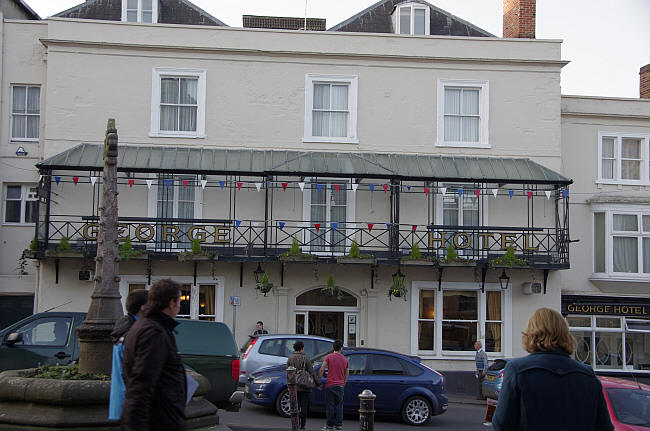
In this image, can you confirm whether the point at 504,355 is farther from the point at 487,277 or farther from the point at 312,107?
the point at 312,107

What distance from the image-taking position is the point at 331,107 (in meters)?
24.2

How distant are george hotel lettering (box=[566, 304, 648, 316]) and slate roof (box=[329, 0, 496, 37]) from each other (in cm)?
981

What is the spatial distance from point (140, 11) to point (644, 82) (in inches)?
711

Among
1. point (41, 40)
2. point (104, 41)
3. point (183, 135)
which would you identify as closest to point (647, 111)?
point (183, 135)

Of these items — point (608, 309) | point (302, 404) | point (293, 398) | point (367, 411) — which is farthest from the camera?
point (608, 309)

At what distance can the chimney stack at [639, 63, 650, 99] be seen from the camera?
1144 inches

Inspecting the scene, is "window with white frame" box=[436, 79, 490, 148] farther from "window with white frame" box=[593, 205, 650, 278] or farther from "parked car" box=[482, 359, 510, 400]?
"parked car" box=[482, 359, 510, 400]

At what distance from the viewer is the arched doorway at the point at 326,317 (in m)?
23.5

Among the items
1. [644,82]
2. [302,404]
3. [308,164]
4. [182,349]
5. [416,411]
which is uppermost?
[644,82]

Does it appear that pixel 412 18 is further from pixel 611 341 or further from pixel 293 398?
pixel 293 398

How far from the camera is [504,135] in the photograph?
24359mm

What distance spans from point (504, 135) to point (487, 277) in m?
4.38

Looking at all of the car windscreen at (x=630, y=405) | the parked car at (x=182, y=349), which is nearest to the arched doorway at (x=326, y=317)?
the parked car at (x=182, y=349)

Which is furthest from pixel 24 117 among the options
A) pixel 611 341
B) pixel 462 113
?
pixel 611 341
